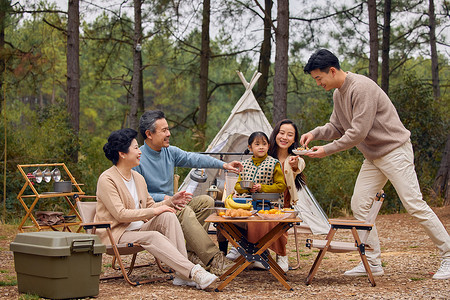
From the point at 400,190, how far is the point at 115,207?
2.02 meters

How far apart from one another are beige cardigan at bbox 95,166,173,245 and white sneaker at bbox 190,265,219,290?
50 centimetres

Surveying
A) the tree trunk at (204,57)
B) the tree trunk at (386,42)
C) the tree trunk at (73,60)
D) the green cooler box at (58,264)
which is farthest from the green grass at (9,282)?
the tree trunk at (386,42)

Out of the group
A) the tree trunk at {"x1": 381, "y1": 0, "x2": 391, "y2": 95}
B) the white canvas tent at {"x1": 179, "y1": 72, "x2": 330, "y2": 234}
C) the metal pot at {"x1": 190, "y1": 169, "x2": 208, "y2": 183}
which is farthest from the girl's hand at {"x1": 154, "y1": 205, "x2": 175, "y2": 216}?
the tree trunk at {"x1": 381, "y1": 0, "x2": 391, "y2": 95}

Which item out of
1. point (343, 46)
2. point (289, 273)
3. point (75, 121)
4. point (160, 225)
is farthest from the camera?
point (343, 46)

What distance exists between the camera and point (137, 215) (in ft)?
13.1

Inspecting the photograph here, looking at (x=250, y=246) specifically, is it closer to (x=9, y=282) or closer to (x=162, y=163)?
(x=162, y=163)

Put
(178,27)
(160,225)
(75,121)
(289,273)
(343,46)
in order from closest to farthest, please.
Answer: (160,225) → (289,273) → (75,121) → (178,27) → (343,46)

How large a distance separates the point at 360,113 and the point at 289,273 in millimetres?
1513

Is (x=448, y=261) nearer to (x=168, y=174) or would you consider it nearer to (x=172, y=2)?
(x=168, y=174)

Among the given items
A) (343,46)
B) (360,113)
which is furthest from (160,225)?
(343,46)

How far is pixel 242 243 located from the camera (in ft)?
13.5

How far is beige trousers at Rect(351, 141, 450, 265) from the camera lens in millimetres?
4105

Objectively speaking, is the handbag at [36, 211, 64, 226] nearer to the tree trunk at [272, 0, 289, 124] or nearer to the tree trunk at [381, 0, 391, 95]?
the tree trunk at [272, 0, 289, 124]

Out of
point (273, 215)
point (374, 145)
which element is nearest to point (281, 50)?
point (374, 145)
